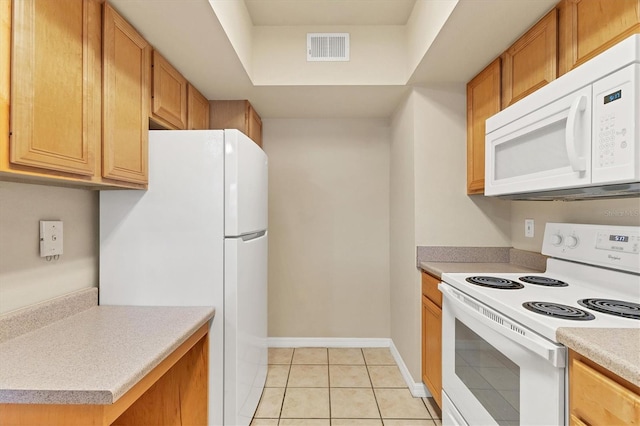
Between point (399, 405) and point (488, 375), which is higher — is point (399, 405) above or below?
below

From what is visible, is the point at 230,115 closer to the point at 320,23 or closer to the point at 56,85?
the point at 320,23

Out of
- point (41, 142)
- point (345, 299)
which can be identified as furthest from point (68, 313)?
point (345, 299)

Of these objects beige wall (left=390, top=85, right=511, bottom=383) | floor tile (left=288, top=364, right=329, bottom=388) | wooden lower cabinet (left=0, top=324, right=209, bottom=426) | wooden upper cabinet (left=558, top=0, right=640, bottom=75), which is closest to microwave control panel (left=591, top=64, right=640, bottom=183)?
wooden upper cabinet (left=558, top=0, right=640, bottom=75)

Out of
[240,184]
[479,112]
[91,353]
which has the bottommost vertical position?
[91,353]

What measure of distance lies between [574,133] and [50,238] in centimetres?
200

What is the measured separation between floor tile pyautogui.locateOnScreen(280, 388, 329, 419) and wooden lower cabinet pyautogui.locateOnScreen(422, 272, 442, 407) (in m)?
0.66

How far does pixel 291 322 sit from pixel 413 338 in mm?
1168

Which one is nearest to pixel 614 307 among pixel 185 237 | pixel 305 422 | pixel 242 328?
pixel 242 328

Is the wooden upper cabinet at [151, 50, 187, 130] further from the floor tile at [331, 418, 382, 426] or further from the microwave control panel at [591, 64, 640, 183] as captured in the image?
the floor tile at [331, 418, 382, 426]

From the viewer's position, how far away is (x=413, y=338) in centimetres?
222

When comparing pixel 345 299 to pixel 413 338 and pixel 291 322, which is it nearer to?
pixel 291 322

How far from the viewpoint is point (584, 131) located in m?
1.06

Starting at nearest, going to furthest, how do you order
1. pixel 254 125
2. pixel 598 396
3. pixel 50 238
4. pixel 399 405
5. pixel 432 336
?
1. pixel 598 396
2. pixel 50 238
3. pixel 432 336
4. pixel 399 405
5. pixel 254 125

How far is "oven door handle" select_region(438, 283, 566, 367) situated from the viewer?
89 centimetres
